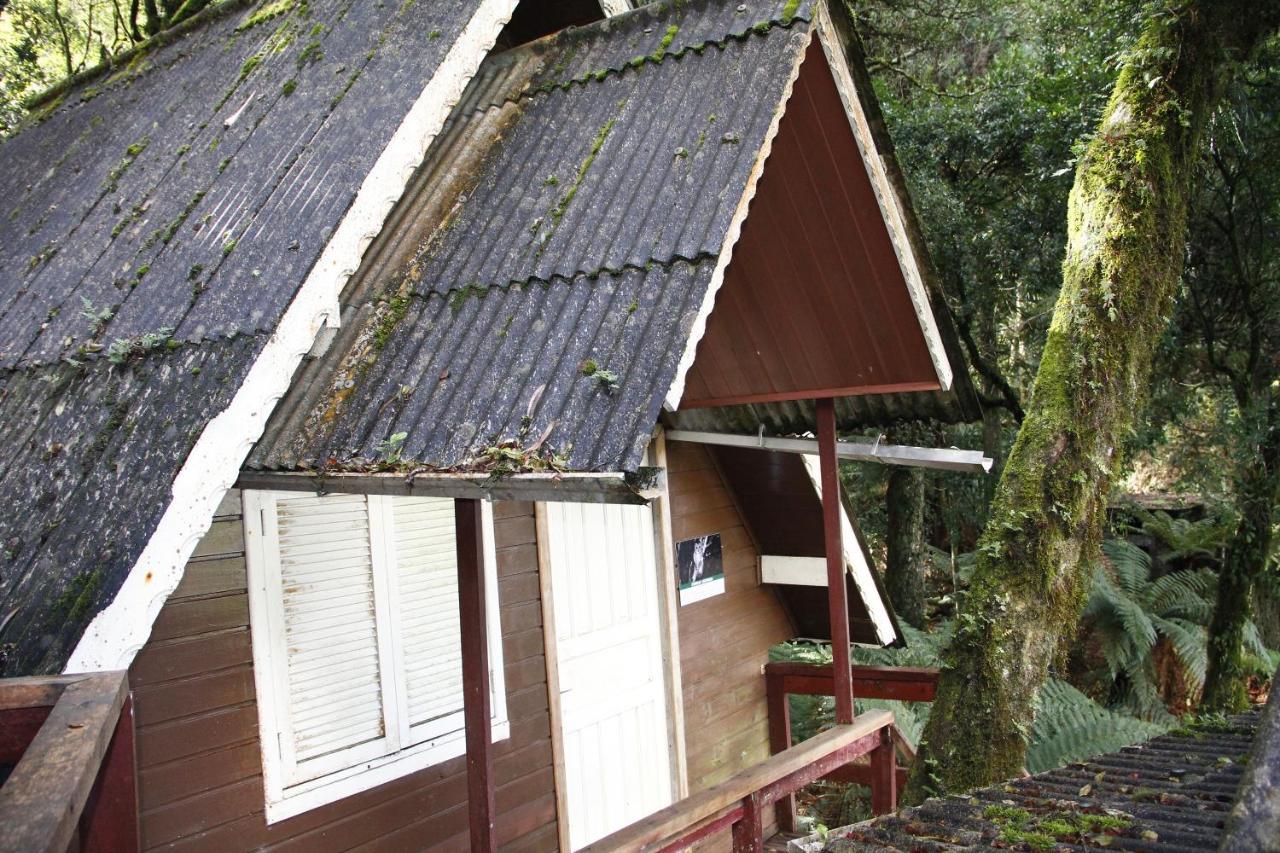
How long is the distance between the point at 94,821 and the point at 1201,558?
1452 cm

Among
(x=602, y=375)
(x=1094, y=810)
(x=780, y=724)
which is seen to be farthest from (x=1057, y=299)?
(x=602, y=375)

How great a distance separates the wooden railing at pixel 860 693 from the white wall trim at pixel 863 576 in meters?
0.56

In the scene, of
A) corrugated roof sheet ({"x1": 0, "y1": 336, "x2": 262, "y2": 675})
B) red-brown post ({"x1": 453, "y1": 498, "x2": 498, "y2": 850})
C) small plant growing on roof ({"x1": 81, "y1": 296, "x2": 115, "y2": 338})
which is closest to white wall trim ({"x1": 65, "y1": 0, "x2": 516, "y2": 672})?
corrugated roof sheet ({"x1": 0, "y1": 336, "x2": 262, "y2": 675})

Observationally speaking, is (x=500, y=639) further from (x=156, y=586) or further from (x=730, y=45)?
(x=730, y=45)

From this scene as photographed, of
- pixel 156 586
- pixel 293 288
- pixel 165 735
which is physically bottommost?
pixel 165 735

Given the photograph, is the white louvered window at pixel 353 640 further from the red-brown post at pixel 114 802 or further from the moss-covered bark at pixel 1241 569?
the moss-covered bark at pixel 1241 569

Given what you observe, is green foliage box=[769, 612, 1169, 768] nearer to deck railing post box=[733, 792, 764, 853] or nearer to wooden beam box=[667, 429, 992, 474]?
wooden beam box=[667, 429, 992, 474]

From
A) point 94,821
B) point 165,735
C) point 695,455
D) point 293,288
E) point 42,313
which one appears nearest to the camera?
point 94,821

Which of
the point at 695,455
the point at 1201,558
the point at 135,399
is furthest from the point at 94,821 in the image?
the point at 1201,558

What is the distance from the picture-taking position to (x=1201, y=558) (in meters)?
13.3

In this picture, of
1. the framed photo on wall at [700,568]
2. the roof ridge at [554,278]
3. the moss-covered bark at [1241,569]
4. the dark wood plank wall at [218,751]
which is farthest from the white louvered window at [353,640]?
the moss-covered bark at [1241,569]

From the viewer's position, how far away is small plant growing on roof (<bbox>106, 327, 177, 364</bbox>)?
3.29 meters

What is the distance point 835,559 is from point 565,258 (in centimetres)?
242

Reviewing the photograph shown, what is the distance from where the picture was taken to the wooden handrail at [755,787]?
3.37 m
